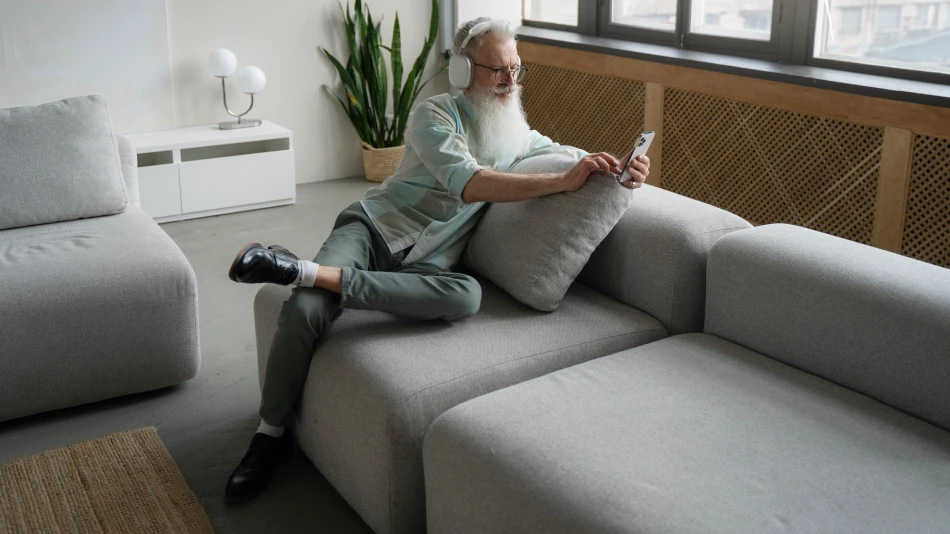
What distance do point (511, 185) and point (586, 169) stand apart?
189 mm

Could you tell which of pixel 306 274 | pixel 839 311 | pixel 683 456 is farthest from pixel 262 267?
pixel 839 311

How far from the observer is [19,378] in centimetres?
245

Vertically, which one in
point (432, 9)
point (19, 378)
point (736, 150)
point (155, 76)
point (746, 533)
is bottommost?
point (19, 378)

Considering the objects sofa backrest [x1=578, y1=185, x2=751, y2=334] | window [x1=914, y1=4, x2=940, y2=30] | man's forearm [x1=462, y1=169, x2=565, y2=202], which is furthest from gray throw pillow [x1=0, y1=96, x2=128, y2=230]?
window [x1=914, y1=4, x2=940, y2=30]

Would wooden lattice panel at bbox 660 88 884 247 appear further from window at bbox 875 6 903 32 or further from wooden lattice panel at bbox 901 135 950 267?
window at bbox 875 6 903 32

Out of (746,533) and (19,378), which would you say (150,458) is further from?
(746,533)

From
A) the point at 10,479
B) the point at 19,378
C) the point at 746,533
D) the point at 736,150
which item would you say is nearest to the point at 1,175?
the point at 19,378

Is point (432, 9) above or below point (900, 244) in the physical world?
above

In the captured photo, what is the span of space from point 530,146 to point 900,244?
1.55 m

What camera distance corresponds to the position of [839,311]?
1.90 metres

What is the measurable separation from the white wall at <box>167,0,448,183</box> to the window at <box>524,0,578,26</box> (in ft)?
1.97

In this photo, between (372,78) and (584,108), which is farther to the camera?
(372,78)

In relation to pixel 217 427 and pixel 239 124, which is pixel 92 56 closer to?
pixel 239 124

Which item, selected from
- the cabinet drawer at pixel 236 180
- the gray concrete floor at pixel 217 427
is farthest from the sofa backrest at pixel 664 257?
the cabinet drawer at pixel 236 180
